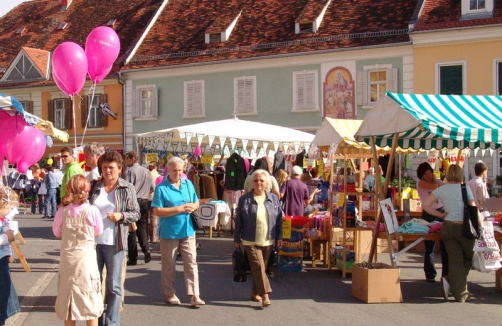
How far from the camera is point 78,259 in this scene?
20.6 ft

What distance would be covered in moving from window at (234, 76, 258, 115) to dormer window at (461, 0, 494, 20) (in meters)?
8.82

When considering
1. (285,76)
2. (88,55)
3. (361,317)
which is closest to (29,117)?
(88,55)

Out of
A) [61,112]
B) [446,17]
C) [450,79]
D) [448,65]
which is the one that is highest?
A: [446,17]

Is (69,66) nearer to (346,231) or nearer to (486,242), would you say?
(346,231)

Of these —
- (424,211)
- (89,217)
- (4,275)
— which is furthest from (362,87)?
(89,217)

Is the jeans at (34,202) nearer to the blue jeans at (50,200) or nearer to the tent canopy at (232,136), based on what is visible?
the blue jeans at (50,200)

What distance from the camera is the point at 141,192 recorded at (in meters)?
11.5

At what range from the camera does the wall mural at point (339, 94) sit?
26438 mm

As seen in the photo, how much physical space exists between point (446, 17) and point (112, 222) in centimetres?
2050

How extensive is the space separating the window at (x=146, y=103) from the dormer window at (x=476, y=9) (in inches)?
546

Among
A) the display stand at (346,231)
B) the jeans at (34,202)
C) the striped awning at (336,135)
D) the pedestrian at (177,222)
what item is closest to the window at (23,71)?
the jeans at (34,202)

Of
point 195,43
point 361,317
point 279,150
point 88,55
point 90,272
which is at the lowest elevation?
point 361,317

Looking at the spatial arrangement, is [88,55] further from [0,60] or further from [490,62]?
[0,60]

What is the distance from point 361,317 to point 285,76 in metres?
20.6
